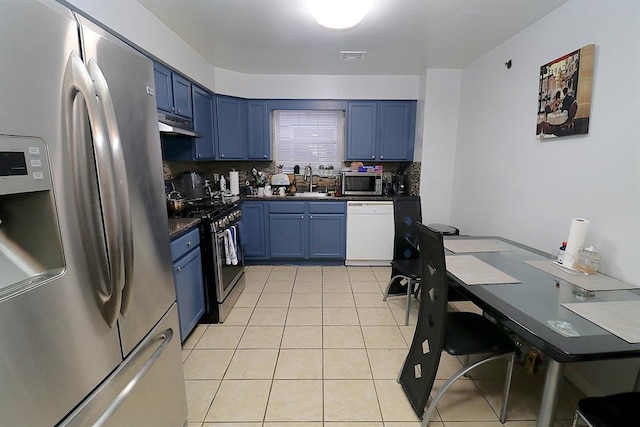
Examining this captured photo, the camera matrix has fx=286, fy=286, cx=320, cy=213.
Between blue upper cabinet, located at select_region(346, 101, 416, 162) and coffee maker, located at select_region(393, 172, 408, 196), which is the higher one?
blue upper cabinet, located at select_region(346, 101, 416, 162)

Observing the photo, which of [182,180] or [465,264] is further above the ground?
[182,180]

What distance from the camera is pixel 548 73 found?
2043 mm

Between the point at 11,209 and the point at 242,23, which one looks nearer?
the point at 11,209

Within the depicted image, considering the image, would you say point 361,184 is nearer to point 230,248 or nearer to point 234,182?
point 234,182

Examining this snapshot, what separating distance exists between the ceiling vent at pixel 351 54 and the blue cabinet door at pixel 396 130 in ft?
2.92

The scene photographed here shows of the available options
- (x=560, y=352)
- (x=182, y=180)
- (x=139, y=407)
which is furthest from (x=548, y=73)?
(x=182, y=180)

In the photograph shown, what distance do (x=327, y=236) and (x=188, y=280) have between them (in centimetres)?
192

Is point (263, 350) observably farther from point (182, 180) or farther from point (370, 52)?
point (370, 52)

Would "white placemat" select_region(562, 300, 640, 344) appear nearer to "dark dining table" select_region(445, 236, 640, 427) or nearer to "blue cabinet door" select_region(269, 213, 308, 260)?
"dark dining table" select_region(445, 236, 640, 427)

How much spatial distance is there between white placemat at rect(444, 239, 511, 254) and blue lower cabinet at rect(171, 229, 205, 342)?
188 cm

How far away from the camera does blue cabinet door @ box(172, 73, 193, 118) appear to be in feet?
8.55

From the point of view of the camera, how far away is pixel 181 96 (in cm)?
272

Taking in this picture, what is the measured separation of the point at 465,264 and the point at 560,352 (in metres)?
0.77

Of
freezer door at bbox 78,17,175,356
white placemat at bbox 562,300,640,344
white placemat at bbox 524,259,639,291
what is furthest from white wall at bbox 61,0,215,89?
white placemat at bbox 524,259,639,291
